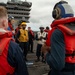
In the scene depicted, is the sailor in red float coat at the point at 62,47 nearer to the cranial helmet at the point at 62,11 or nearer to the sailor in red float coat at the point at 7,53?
the cranial helmet at the point at 62,11

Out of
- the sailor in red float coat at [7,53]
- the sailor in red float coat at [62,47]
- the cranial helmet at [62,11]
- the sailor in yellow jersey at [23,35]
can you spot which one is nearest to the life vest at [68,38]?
the sailor in red float coat at [62,47]

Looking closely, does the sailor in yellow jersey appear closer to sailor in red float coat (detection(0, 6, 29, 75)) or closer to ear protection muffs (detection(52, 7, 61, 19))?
ear protection muffs (detection(52, 7, 61, 19))

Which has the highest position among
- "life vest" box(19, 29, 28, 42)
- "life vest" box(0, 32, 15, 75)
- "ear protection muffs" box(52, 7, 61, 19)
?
"ear protection muffs" box(52, 7, 61, 19)

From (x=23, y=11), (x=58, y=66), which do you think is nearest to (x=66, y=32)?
(x=58, y=66)

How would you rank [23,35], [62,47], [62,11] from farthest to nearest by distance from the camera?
[23,35] → [62,11] → [62,47]

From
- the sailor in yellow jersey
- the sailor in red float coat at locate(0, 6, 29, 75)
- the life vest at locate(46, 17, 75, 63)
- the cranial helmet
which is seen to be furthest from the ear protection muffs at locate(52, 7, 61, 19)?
the sailor in yellow jersey

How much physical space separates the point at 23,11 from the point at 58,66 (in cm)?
8247

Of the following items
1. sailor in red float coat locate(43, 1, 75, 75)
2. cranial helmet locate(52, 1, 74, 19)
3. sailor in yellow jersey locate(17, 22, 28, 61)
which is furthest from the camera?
sailor in yellow jersey locate(17, 22, 28, 61)

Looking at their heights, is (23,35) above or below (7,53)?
below

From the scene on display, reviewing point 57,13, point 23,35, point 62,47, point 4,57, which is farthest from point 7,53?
point 23,35

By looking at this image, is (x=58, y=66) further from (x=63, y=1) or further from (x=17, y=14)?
(x=17, y=14)

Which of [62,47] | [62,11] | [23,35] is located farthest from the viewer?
[23,35]

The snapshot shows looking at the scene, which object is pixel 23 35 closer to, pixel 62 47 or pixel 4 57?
pixel 4 57

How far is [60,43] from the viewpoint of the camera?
358 centimetres
